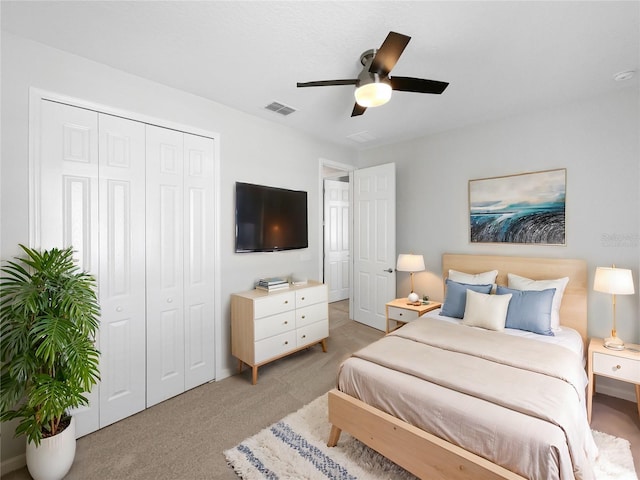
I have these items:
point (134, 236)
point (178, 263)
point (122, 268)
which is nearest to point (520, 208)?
point (178, 263)

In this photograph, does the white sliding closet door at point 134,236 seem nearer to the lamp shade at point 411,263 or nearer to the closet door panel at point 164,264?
the closet door panel at point 164,264

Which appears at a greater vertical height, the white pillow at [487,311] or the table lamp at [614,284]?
the table lamp at [614,284]

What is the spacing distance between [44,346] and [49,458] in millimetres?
711

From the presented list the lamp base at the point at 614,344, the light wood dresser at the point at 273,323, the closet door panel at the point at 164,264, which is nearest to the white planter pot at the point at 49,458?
the closet door panel at the point at 164,264

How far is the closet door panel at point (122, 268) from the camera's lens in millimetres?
2271

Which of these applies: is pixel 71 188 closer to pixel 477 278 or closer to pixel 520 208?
pixel 477 278

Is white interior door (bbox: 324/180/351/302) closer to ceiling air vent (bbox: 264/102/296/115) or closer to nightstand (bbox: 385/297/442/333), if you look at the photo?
nightstand (bbox: 385/297/442/333)

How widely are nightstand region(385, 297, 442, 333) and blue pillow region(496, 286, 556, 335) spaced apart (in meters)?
0.91

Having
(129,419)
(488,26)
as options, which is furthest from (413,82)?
(129,419)

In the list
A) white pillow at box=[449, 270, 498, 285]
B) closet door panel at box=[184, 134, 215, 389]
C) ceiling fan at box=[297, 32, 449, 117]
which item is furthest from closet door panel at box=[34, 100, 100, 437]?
white pillow at box=[449, 270, 498, 285]

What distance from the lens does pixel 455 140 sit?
3689 millimetres

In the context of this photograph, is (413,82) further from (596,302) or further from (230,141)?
(596,302)

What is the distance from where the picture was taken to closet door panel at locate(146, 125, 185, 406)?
8.25 ft

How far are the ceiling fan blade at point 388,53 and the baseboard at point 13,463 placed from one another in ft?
11.0
